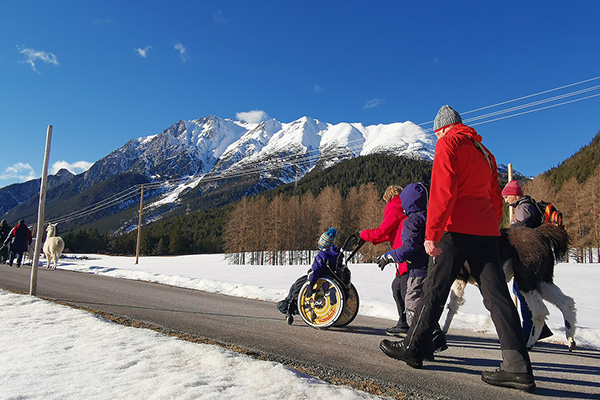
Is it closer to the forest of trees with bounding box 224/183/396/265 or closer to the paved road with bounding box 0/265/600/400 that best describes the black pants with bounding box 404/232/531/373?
the paved road with bounding box 0/265/600/400

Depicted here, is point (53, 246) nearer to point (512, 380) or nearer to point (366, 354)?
point (366, 354)

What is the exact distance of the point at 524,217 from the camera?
5145 millimetres

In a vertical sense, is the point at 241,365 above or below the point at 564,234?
below

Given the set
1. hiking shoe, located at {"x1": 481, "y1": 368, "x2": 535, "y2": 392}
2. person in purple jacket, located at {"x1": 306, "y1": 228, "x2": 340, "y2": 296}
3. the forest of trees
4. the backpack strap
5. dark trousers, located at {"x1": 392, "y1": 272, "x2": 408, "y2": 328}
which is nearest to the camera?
hiking shoe, located at {"x1": 481, "y1": 368, "x2": 535, "y2": 392}

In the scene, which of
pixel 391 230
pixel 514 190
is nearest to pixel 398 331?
pixel 391 230

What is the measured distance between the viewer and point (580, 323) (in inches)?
241

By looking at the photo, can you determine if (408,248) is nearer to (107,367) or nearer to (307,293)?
(307,293)

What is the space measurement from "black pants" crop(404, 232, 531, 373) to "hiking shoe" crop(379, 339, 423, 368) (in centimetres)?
6

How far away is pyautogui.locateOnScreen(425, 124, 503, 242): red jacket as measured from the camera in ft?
9.79

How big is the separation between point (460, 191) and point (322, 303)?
286 centimetres

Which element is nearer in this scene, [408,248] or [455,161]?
[455,161]

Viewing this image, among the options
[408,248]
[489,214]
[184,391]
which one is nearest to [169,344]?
[184,391]

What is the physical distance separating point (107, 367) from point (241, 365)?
1.09 m

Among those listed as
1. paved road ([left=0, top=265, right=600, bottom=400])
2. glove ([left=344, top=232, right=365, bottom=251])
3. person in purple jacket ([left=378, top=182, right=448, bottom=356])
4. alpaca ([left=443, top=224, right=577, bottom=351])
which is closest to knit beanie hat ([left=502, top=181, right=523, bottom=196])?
alpaca ([left=443, top=224, right=577, bottom=351])
